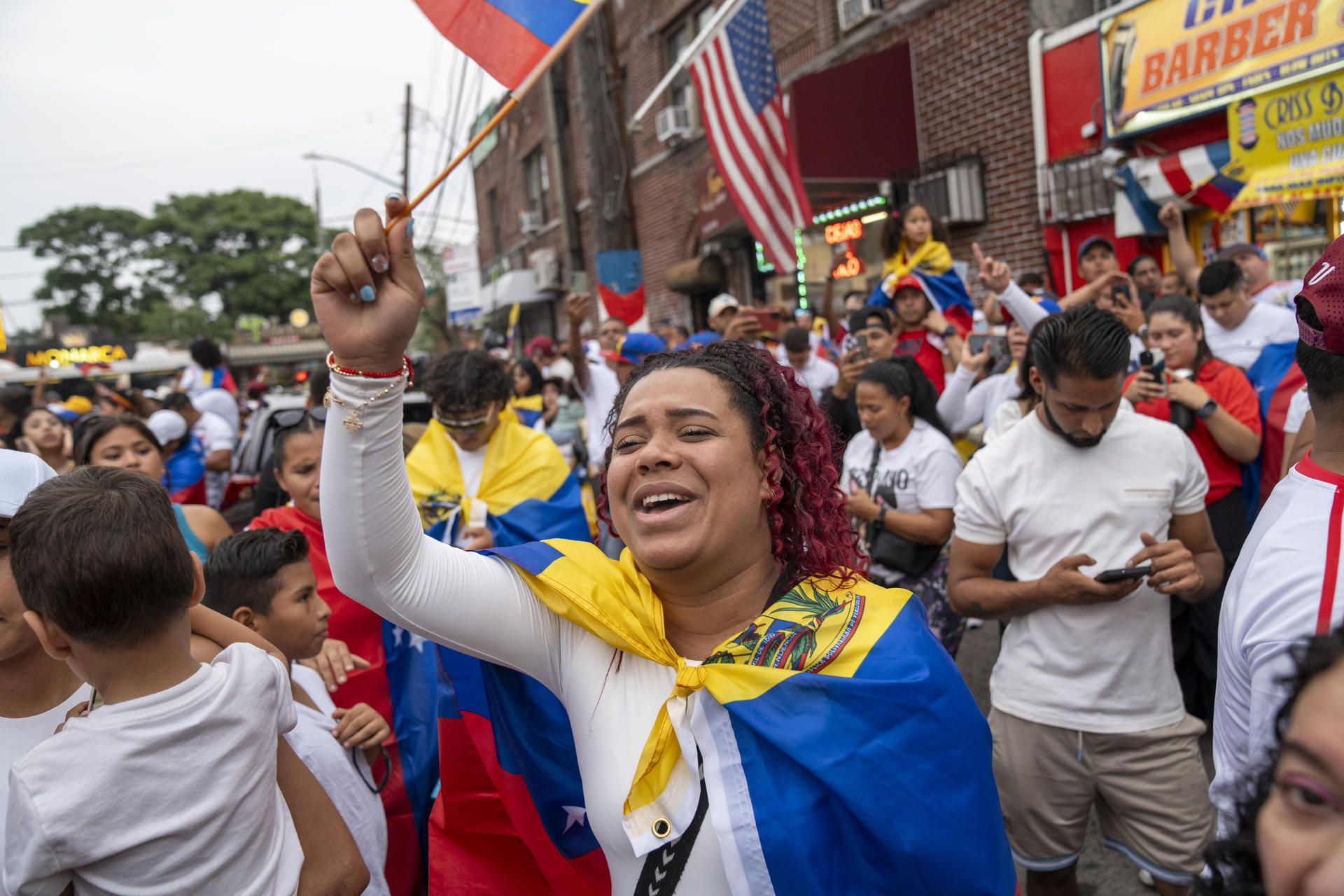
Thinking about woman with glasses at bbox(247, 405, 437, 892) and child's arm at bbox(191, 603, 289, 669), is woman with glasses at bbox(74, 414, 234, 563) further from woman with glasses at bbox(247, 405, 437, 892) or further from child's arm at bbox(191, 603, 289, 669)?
child's arm at bbox(191, 603, 289, 669)

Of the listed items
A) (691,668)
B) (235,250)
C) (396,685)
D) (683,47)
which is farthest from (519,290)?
(235,250)

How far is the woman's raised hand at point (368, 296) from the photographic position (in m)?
1.45

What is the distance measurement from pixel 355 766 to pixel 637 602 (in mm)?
1097

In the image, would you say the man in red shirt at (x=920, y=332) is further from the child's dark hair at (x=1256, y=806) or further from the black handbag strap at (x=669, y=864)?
the child's dark hair at (x=1256, y=806)

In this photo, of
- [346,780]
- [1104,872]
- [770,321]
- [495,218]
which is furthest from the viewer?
[495,218]

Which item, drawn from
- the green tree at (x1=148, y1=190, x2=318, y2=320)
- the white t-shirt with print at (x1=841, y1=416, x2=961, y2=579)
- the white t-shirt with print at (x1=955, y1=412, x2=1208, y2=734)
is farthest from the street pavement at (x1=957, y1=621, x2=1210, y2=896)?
the green tree at (x1=148, y1=190, x2=318, y2=320)

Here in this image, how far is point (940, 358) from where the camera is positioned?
19.2 ft

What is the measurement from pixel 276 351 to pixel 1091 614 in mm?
54951

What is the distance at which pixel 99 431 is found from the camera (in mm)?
3461

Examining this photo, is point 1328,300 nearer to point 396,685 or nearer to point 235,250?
point 396,685

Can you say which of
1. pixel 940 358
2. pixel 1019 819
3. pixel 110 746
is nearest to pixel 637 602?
pixel 110 746

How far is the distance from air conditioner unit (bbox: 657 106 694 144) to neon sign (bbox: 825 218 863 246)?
15.2 ft

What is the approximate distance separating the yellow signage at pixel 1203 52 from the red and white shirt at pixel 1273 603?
267 inches

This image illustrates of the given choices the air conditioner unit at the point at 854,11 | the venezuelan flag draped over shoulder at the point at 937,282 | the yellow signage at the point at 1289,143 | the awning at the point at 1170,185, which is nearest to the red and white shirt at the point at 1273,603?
the venezuelan flag draped over shoulder at the point at 937,282
